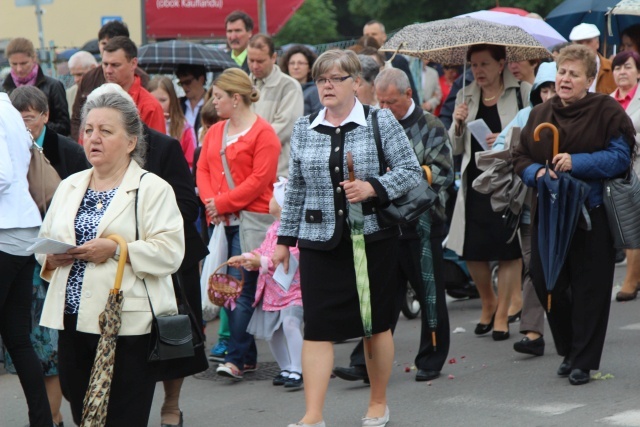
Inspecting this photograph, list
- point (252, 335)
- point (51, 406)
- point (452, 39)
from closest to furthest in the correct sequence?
point (51, 406) → point (252, 335) → point (452, 39)

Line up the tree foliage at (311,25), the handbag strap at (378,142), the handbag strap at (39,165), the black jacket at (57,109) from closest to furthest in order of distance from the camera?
the handbag strap at (378,142), the handbag strap at (39,165), the black jacket at (57,109), the tree foliage at (311,25)

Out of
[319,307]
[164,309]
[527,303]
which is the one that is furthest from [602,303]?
[164,309]

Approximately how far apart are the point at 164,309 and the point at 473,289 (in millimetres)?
6026

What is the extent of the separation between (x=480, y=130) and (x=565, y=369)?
216 cm

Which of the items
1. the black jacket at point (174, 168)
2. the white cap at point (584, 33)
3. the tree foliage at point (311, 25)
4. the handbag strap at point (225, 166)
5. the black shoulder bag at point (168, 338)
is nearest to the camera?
the black shoulder bag at point (168, 338)

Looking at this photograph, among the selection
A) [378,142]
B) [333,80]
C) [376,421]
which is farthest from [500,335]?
[333,80]

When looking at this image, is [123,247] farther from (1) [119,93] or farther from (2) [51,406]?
(2) [51,406]

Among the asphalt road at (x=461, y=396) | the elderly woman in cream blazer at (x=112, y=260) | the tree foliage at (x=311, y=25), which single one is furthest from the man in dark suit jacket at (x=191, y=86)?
the tree foliage at (x=311, y=25)

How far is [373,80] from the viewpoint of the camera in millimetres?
8547

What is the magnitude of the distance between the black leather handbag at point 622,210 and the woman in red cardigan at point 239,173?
2.40m

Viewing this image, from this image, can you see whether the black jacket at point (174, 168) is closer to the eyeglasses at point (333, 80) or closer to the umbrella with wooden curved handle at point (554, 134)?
the eyeglasses at point (333, 80)

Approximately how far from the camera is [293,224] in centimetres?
672

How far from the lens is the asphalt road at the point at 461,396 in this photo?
6.90 m

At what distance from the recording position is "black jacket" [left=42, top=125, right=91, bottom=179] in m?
7.10
